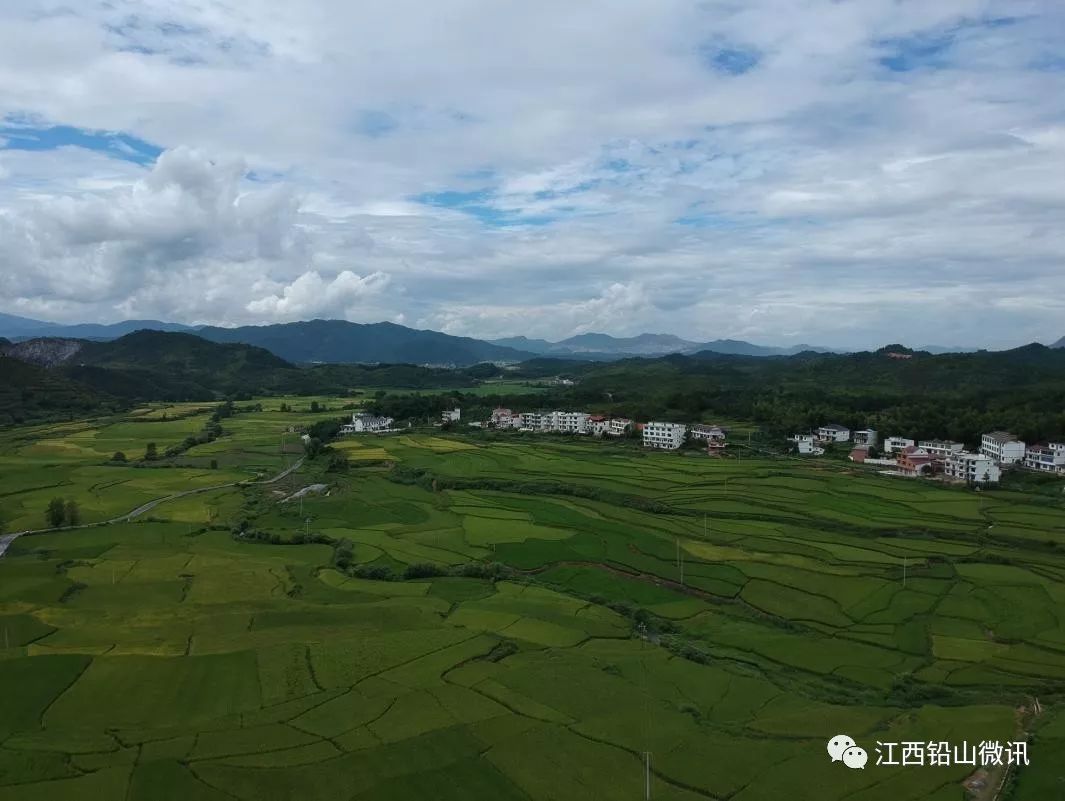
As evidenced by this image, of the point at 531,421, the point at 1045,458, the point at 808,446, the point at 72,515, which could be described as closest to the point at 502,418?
the point at 531,421

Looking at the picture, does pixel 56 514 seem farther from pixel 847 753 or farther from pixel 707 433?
pixel 707 433

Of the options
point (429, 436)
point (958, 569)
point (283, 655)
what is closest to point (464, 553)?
point (283, 655)

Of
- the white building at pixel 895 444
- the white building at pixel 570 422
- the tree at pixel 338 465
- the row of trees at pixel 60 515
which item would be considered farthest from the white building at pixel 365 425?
the white building at pixel 895 444

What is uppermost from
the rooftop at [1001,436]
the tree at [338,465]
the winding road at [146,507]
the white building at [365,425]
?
the rooftop at [1001,436]

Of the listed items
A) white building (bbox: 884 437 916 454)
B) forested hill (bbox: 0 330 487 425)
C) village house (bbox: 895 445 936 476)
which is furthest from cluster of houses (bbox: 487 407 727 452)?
forested hill (bbox: 0 330 487 425)

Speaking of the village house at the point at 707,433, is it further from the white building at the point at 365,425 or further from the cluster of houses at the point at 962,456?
the white building at the point at 365,425

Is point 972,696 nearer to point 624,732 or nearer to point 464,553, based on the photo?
point 624,732

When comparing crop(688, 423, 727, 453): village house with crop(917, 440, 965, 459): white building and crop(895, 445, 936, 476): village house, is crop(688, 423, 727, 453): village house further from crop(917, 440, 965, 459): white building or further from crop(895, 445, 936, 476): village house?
crop(917, 440, 965, 459): white building
